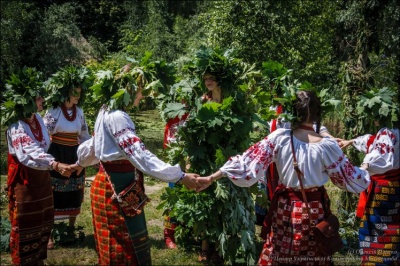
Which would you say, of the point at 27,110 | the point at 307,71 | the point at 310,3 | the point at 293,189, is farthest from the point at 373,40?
the point at 310,3

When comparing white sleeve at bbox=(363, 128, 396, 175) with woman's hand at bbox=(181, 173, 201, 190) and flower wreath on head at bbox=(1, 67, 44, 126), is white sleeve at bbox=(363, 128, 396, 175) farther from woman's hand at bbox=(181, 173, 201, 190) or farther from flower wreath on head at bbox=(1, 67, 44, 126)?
flower wreath on head at bbox=(1, 67, 44, 126)

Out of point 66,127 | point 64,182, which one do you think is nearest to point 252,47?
point 66,127

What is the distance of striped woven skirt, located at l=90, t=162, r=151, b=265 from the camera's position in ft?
13.9

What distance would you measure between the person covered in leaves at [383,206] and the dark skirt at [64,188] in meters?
3.76

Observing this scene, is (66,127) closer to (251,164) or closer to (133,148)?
(133,148)

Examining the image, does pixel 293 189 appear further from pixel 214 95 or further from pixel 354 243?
pixel 354 243

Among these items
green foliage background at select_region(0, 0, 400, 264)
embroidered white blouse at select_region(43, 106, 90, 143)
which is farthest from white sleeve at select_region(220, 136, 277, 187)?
embroidered white blouse at select_region(43, 106, 90, 143)

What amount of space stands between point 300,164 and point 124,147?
54.5 inches

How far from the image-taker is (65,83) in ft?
22.3

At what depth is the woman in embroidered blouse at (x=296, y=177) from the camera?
3.88 metres

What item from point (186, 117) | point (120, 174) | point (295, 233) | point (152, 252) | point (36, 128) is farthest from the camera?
point (152, 252)

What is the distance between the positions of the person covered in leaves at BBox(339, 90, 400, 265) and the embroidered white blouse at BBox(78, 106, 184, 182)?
7.08ft

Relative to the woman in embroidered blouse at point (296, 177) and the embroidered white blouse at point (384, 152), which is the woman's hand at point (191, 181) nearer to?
the woman in embroidered blouse at point (296, 177)

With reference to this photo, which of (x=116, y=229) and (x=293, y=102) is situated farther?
(x=116, y=229)
